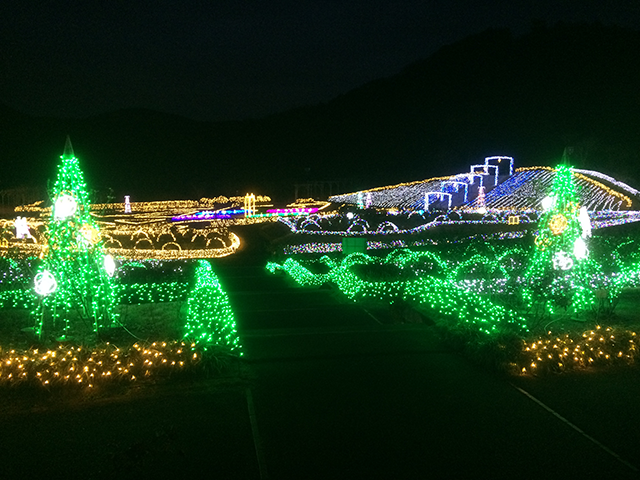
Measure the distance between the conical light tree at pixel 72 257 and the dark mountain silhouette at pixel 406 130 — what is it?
26.3 m

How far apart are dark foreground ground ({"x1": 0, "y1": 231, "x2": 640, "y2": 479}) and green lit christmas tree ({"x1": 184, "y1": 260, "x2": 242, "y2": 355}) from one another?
306 millimetres

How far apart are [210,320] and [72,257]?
201 cm

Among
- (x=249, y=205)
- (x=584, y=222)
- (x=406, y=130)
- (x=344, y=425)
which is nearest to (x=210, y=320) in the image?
A: (x=344, y=425)

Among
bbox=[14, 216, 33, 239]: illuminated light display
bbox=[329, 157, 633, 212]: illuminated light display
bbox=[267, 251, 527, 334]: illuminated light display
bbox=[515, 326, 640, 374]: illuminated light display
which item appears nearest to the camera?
bbox=[515, 326, 640, 374]: illuminated light display

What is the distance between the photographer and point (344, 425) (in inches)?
166

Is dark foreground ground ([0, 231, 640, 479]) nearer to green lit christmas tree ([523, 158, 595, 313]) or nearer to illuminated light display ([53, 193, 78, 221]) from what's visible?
illuminated light display ([53, 193, 78, 221])

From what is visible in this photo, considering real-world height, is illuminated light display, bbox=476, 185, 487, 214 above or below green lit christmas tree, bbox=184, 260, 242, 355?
above

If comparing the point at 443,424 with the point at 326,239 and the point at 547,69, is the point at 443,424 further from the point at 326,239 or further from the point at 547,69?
the point at 547,69

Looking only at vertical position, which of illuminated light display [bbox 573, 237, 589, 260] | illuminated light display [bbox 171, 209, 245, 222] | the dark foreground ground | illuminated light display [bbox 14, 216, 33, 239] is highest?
illuminated light display [bbox 171, 209, 245, 222]

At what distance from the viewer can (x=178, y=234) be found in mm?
19578

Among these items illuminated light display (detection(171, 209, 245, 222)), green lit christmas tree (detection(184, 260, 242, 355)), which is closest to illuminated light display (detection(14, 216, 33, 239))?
illuminated light display (detection(171, 209, 245, 222))

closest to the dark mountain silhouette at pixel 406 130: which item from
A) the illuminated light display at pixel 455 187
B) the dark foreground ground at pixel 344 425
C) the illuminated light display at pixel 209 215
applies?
the illuminated light display at pixel 455 187

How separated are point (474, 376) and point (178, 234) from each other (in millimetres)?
15873

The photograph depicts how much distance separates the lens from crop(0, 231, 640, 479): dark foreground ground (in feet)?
11.8
